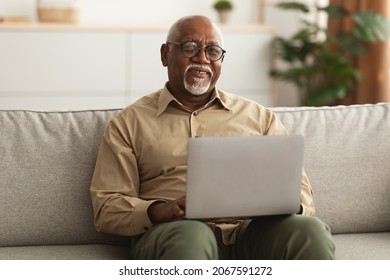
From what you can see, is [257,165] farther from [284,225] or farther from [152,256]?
[152,256]

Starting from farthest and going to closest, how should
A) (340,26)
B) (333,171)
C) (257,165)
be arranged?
1. (340,26)
2. (333,171)
3. (257,165)

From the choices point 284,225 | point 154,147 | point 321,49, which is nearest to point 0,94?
point 321,49

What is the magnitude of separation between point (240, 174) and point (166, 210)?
0.29 meters

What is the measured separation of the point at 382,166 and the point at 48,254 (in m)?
1.15

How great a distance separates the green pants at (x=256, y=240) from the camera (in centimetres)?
211

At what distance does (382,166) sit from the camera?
107 inches

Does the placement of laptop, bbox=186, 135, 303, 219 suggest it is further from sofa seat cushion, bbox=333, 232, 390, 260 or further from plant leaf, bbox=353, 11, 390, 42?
plant leaf, bbox=353, 11, 390, 42

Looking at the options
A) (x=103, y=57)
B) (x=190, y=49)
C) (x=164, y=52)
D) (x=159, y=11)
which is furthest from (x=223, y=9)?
(x=190, y=49)

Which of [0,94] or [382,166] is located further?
[0,94]

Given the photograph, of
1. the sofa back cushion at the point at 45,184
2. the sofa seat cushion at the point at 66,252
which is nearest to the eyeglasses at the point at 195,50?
the sofa back cushion at the point at 45,184

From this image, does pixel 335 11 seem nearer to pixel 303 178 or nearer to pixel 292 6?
pixel 292 6

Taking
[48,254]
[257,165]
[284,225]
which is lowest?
[48,254]

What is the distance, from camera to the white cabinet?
17.7ft
